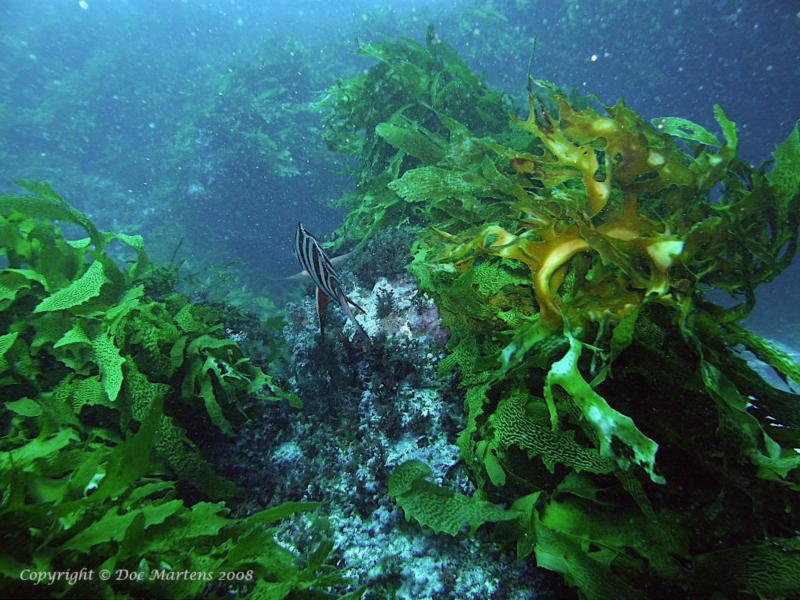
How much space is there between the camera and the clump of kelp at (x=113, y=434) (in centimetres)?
108

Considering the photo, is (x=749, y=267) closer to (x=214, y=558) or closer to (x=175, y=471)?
(x=214, y=558)

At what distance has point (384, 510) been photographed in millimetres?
1752

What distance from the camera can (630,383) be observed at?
1.46 m

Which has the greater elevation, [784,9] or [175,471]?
[784,9]

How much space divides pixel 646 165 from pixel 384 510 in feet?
7.28

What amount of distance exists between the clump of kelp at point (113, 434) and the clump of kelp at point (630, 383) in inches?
30.3

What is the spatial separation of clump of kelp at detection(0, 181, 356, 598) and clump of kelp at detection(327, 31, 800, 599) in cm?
77

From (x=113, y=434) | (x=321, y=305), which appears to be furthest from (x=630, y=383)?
(x=113, y=434)

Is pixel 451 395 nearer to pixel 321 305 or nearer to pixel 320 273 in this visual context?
pixel 321 305

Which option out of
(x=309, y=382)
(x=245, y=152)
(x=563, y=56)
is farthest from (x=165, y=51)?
(x=309, y=382)

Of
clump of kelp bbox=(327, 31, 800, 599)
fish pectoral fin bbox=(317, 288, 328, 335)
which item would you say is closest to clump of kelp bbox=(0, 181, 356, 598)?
fish pectoral fin bbox=(317, 288, 328, 335)

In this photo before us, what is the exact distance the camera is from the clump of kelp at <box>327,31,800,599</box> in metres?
1.21

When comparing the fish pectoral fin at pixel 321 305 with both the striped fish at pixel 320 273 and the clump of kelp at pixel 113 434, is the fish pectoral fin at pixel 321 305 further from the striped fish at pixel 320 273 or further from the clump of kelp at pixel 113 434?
the clump of kelp at pixel 113 434

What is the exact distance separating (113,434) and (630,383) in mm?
2556
